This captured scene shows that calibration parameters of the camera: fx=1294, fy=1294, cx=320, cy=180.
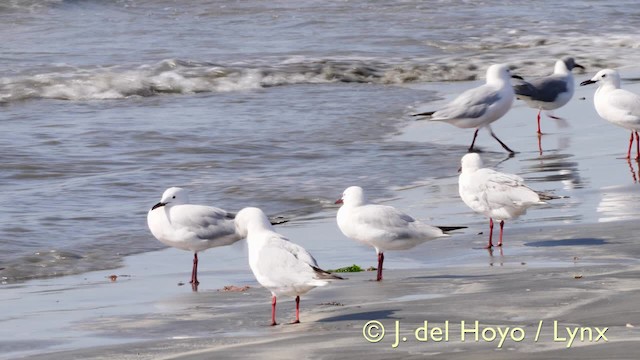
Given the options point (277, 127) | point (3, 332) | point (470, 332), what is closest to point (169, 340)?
point (3, 332)

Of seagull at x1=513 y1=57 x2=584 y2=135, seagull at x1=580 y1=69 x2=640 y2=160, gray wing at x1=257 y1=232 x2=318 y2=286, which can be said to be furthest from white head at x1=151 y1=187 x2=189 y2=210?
seagull at x1=513 y1=57 x2=584 y2=135

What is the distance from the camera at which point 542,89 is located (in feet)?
46.4

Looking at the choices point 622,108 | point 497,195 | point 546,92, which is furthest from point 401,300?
point 546,92

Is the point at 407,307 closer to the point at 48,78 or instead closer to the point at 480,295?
the point at 480,295

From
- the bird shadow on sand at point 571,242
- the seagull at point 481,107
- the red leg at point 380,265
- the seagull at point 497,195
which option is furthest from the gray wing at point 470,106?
the red leg at point 380,265

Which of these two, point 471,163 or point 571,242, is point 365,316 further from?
point 471,163

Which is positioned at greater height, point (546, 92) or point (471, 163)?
point (471, 163)

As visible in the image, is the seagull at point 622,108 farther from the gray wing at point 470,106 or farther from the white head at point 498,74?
the white head at point 498,74

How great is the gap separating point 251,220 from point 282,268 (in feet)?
2.07

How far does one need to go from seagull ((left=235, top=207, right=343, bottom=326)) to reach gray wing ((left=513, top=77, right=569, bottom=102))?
314 inches

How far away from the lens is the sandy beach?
17.7 feet

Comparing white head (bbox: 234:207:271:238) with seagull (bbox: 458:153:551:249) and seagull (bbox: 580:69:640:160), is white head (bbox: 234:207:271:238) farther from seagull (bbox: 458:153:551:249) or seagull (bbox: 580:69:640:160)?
seagull (bbox: 580:69:640:160)

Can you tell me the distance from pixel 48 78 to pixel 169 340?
44.6 ft

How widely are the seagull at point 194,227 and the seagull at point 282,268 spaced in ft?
4.03
